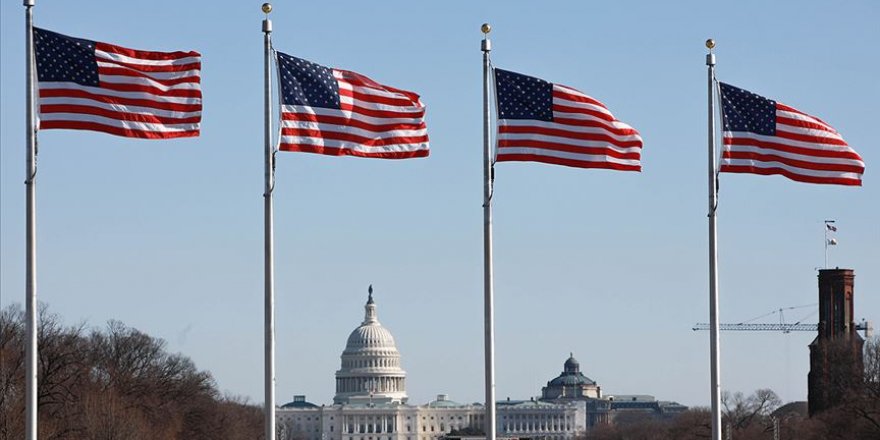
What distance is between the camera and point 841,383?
169375 millimetres

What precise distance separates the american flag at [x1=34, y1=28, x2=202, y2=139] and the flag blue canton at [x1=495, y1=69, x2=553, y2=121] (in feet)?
25.4

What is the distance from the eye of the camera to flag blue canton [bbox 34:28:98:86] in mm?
51781

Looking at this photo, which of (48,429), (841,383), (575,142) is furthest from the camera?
(841,383)

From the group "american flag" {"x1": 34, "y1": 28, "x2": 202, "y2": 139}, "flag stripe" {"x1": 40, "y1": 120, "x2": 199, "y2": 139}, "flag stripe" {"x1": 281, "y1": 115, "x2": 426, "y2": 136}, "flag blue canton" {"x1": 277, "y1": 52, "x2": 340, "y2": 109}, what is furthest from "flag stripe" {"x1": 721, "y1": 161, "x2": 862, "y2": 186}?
"flag stripe" {"x1": 40, "y1": 120, "x2": 199, "y2": 139}

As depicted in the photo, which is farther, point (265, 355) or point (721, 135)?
point (721, 135)

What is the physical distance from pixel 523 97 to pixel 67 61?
10921 mm

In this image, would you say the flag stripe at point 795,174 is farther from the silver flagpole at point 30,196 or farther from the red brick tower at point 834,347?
the red brick tower at point 834,347

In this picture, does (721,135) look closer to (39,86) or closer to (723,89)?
(723,89)

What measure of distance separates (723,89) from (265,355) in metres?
13.6

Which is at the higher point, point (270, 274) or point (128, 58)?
point (128, 58)

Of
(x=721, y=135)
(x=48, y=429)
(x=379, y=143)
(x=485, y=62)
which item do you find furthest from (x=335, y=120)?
(x=48, y=429)

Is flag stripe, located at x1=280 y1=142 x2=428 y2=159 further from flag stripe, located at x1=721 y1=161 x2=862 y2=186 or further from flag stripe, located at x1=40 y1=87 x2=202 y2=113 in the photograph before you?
flag stripe, located at x1=721 y1=161 x2=862 y2=186

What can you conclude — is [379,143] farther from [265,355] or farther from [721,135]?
[721,135]

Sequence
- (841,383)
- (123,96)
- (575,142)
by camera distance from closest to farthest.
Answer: (123,96) → (575,142) → (841,383)
